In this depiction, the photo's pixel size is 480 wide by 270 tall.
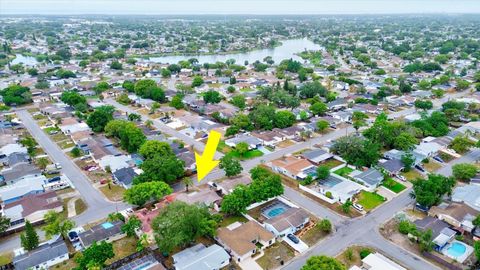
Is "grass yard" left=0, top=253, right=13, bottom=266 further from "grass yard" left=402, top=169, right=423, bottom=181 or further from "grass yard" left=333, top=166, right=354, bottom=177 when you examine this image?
"grass yard" left=402, top=169, right=423, bottom=181

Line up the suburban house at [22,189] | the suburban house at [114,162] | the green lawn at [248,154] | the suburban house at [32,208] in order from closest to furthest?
the suburban house at [32,208] < the suburban house at [22,189] < the suburban house at [114,162] < the green lawn at [248,154]

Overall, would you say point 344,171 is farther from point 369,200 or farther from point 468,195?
point 468,195

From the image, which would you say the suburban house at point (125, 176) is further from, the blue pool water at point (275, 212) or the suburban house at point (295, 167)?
the suburban house at point (295, 167)

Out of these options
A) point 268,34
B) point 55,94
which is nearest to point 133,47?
point 55,94

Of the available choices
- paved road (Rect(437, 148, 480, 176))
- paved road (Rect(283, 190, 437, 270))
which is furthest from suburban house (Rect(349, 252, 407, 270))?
paved road (Rect(437, 148, 480, 176))

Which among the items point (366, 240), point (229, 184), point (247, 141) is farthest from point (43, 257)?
point (247, 141)

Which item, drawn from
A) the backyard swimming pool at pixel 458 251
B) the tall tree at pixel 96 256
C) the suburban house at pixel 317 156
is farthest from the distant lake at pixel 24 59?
the backyard swimming pool at pixel 458 251

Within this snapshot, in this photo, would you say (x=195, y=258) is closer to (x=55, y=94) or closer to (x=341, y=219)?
(x=341, y=219)
